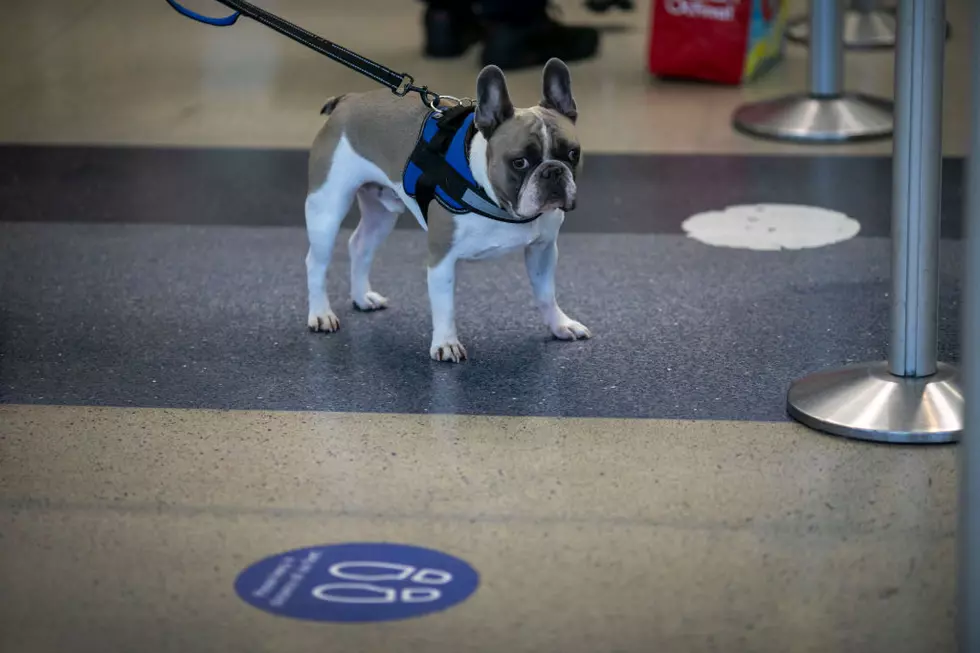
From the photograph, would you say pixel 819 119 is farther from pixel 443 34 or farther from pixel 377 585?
pixel 377 585

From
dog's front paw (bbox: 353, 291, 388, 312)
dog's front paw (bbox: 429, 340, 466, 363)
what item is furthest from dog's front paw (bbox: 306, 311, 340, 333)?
dog's front paw (bbox: 429, 340, 466, 363)

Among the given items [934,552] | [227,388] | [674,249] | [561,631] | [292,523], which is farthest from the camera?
[674,249]

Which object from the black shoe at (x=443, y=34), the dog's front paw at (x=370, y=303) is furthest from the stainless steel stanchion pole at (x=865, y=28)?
the dog's front paw at (x=370, y=303)

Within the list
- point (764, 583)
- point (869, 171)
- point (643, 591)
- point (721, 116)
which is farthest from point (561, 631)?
point (721, 116)

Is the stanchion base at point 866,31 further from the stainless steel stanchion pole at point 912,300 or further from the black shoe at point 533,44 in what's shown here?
the stainless steel stanchion pole at point 912,300

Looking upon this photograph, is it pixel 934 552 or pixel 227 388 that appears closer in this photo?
pixel 934 552

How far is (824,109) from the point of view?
6.43 metres

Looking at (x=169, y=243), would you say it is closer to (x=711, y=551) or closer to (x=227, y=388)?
(x=227, y=388)

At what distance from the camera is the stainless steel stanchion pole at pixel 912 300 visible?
326cm

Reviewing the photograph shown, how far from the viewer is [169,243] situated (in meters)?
5.15

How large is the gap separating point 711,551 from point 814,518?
0.89 ft

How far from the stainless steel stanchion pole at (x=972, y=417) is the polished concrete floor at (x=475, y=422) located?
0.25m

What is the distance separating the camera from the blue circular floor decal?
8.90ft

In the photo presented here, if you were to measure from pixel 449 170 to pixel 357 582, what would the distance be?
4.24 ft
